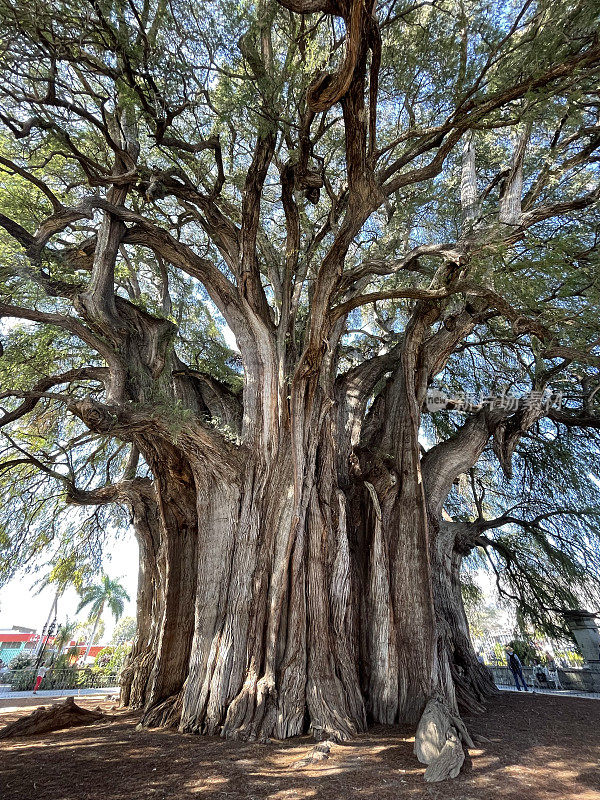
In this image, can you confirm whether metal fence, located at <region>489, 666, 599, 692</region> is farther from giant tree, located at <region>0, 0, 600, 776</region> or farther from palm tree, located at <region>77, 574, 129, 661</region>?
palm tree, located at <region>77, 574, 129, 661</region>

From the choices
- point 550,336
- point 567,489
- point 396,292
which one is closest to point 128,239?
point 396,292

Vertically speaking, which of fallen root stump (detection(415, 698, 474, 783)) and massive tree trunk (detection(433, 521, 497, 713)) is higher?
massive tree trunk (detection(433, 521, 497, 713))

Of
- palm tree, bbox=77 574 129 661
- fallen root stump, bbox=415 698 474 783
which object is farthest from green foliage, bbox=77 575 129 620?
fallen root stump, bbox=415 698 474 783

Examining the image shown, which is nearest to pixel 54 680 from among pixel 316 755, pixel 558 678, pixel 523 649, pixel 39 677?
pixel 39 677

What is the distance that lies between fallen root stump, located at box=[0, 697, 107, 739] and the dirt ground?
24 cm

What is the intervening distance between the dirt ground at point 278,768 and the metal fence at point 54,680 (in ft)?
24.2

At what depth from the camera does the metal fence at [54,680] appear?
973 centimetres

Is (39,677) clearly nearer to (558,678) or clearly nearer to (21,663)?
(21,663)

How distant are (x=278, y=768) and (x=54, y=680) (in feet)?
32.2

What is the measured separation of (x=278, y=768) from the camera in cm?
303

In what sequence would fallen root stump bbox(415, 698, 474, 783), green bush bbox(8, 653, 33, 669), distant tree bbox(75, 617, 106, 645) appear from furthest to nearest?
1. distant tree bbox(75, 617, 106, 645)
2. green bush bbox(8, 653, 33, 669)
3. fallen root stump bbox(415, 698, 474, 783)

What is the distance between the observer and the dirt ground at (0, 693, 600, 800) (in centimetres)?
256

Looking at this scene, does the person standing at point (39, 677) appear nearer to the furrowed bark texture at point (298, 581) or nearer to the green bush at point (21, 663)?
the green bush at point (21, 663)

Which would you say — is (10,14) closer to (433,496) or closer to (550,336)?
(550,336)
